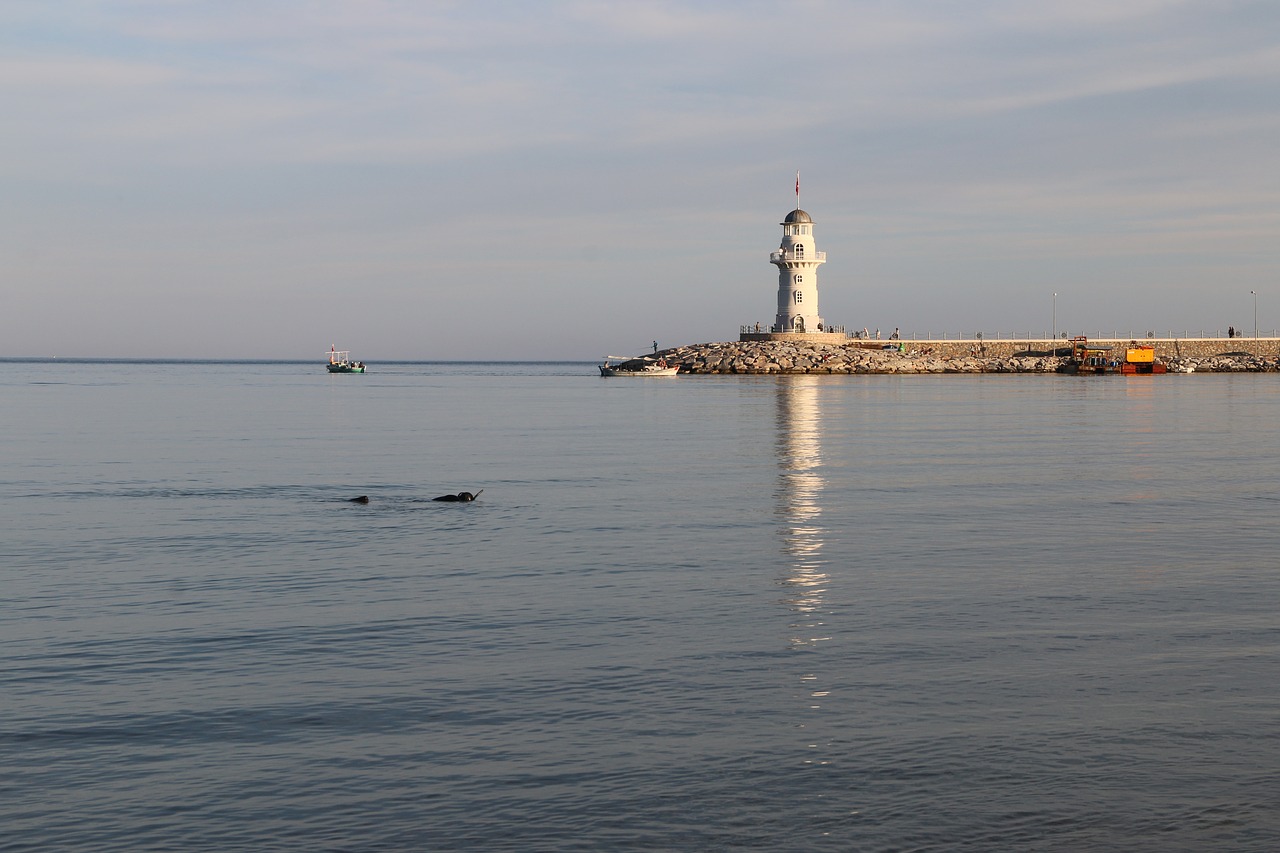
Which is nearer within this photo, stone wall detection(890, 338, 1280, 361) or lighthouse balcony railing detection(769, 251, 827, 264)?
lighthouse balcony railing detection(769, 251, 827, 264)

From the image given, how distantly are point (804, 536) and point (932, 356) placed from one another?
153 meters

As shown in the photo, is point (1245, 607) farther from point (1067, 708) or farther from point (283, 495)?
point (283, 495)

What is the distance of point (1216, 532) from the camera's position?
89.1ft

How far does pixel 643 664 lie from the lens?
16.3 meters

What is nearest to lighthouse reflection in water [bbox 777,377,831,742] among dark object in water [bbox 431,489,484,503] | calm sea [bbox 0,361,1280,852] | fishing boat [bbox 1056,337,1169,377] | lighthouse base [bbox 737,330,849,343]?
calm sea [bbox 0,361,1280,852]

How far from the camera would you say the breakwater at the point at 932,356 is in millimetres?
159875

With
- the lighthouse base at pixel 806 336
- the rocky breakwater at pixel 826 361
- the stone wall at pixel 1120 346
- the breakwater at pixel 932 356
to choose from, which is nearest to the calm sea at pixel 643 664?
the rocky breakwater at pixel 826 361

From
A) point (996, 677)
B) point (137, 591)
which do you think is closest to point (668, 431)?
point (137, 591)

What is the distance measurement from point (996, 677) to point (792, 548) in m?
10.3

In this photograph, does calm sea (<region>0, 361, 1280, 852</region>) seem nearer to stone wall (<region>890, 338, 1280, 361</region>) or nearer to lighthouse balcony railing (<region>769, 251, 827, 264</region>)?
lighthouse balcony railing (<region>769, 251, 827, 264</region>)

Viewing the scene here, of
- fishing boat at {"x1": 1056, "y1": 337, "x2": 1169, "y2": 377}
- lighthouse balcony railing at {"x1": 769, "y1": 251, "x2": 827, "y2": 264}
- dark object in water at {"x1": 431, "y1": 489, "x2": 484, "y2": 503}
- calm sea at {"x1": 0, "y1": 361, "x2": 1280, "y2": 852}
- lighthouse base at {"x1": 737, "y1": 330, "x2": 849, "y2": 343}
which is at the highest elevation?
lighthouse balcony railing at {"x1": 769, "y1": 251, "x2": 827, "y2": 264}

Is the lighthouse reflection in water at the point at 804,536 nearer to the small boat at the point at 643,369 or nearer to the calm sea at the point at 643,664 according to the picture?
the calm sea at the point at 643,664

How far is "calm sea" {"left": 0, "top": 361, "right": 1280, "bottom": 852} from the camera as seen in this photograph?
11406mm

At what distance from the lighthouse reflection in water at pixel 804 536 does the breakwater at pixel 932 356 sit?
320ft
